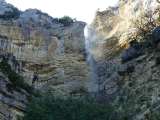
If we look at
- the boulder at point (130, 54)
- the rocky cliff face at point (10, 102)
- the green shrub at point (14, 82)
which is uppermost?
the boulder at point (130, 54)

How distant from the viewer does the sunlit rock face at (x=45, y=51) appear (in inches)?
1501

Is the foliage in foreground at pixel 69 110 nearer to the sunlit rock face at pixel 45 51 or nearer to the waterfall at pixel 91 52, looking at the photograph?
the waterfall at pixel 91 52

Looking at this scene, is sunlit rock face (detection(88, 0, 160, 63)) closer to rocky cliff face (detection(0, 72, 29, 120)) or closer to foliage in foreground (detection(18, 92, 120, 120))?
rocky cliff face (detection(0, 72, 29, 120))

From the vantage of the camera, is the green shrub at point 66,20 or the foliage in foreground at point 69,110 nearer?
the foliage in foreground at point 69,110

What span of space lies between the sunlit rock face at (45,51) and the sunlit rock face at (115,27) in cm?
201

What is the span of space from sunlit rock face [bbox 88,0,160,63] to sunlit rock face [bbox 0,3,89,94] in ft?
6.61

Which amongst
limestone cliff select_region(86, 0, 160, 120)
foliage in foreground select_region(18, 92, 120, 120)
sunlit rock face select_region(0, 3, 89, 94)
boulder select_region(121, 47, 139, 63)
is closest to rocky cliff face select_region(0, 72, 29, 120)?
limestone cliff select_region(86, 0, 160, 120)

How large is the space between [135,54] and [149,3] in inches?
511

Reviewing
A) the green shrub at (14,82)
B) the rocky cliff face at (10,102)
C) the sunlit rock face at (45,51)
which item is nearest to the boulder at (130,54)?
the rocky cliff face at (10,102)

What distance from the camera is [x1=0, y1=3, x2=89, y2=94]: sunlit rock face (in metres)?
38.1

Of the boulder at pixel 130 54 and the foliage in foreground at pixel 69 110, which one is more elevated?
the boulder at pixel 130 54

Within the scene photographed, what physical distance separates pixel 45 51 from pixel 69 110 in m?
24.3

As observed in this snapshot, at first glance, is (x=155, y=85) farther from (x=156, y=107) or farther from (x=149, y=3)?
(x=149, y=3)

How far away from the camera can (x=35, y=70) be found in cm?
3916
